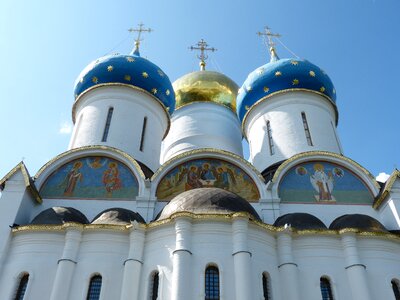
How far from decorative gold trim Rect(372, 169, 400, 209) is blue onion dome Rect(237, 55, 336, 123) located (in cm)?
390

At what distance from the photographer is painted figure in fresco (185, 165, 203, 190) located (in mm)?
9422

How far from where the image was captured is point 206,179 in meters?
9.54

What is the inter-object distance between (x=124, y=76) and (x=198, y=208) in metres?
5.92

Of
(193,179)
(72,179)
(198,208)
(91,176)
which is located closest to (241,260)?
(198,208)

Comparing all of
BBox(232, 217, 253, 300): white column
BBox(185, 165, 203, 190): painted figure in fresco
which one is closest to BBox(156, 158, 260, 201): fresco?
BBox(185, 165, 203, 190): painted figure in fresco

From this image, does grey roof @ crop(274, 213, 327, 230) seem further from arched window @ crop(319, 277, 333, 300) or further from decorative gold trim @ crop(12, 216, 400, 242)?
arched window @ crop(319, 277, 333, 300)

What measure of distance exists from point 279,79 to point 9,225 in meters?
8.25

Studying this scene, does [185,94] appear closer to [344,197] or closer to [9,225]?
[344,197]

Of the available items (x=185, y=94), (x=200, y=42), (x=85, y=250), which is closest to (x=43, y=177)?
(x=85, y=250)

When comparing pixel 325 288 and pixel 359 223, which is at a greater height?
pixel 359 223

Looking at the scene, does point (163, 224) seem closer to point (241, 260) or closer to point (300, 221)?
point (241, 260)

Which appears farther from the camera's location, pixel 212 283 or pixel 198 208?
pixel 198 208

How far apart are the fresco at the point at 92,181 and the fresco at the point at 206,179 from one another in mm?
737

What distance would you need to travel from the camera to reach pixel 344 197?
938 centimetres
